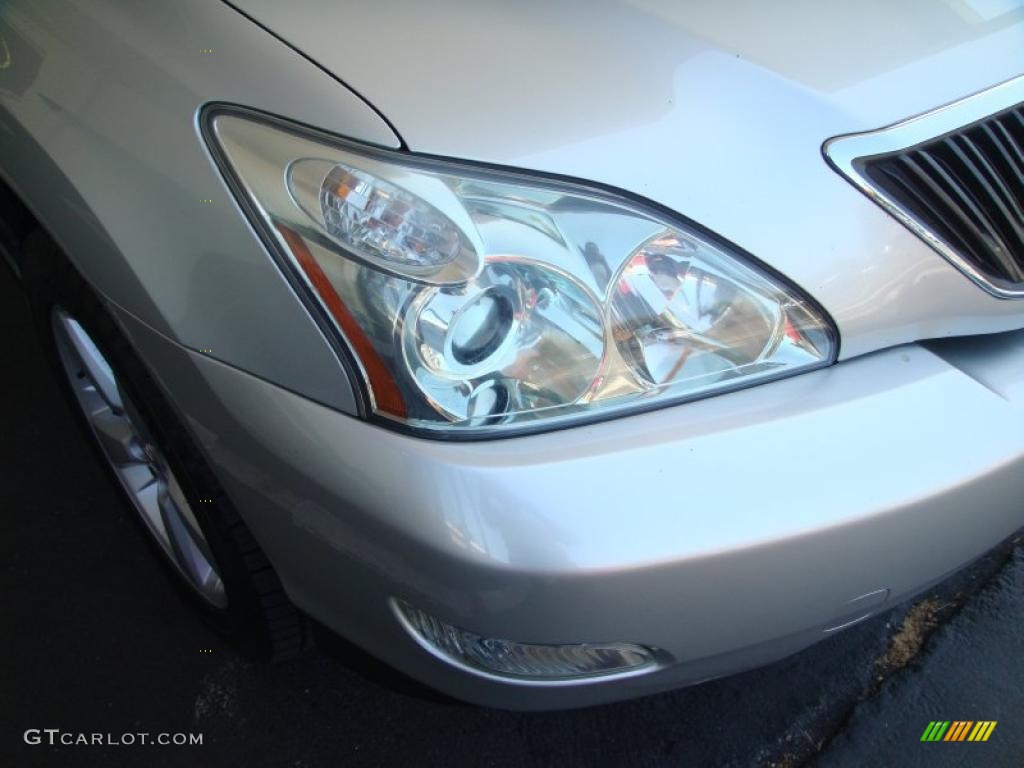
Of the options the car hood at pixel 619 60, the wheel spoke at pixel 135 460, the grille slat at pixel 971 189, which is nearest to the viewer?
the car hood at pixel 619 60

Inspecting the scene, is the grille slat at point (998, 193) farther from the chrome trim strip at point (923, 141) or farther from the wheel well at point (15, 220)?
the wheel well at point (15, 220)

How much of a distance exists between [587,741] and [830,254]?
3.50ft

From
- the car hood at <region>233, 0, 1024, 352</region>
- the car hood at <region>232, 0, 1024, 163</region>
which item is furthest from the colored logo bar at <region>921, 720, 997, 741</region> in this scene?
the car hood at <region>232, 0, 1024, 163</region>

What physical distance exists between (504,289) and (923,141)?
668 millimetres

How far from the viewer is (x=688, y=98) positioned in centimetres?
130

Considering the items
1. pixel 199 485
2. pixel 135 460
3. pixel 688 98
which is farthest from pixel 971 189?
pixel 135 460

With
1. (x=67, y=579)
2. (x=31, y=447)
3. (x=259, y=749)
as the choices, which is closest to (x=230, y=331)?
(x=259, y=749)

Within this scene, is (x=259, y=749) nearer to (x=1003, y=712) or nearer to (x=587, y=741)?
(x=587, y=741)

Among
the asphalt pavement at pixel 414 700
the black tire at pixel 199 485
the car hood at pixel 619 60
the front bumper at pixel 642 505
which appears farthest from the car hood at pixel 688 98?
the asphalt pavement at pixel 414 700

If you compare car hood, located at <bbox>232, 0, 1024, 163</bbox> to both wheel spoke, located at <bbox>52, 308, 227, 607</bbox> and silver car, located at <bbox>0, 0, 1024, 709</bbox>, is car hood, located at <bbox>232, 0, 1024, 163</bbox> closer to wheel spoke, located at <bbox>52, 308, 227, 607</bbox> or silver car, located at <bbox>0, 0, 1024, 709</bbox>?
silver car, located at <bbox>0, 0, 1024, 709</bbox>

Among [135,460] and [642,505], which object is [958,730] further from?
[135,460]

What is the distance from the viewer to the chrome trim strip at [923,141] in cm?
130

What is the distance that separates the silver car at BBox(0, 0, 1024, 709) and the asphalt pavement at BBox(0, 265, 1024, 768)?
51cm

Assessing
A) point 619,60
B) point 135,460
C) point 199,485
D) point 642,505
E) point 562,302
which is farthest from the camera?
point 135,460
